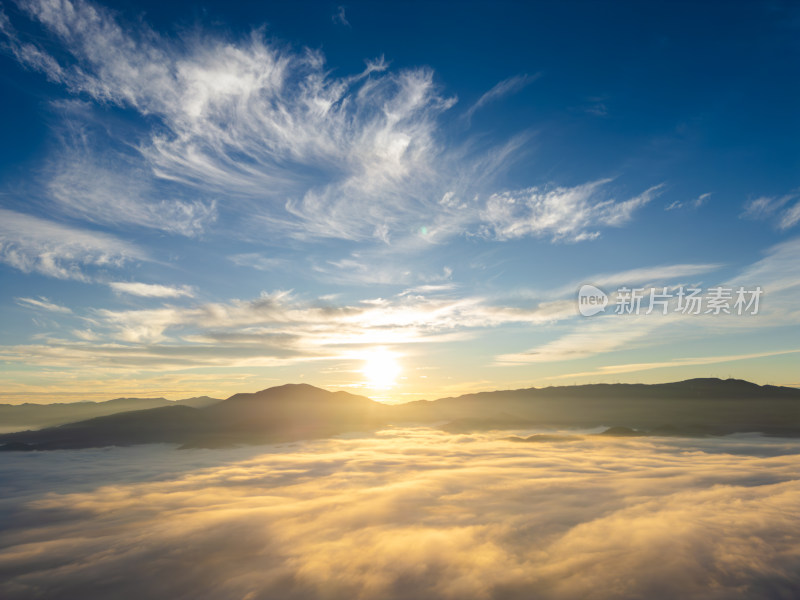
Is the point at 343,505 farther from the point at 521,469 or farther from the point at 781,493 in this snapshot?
the point at 781,493

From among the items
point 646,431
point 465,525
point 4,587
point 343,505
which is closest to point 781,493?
point 465,525

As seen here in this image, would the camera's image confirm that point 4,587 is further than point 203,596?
Yes

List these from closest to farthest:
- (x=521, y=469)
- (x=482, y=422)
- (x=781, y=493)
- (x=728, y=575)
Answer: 1. (x=728, y=575)
2. (x=781, y=493)
3. (x=521, y=469)
4. (x=482, y=422)

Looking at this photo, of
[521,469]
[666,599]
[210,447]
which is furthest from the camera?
[210,447]

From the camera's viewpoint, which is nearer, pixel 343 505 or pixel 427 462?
pixel 343 505

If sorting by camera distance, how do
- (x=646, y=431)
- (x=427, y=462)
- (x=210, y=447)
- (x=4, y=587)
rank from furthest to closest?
1. (x=646, y=431)
2. (x=210, y=447)
3. (x=427, y=462)
4. (x=4, y=587)

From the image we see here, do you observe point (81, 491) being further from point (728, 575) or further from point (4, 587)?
point (728, 575)

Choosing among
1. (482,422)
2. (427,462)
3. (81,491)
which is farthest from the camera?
(482,422)

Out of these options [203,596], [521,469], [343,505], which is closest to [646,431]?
[521,469]
